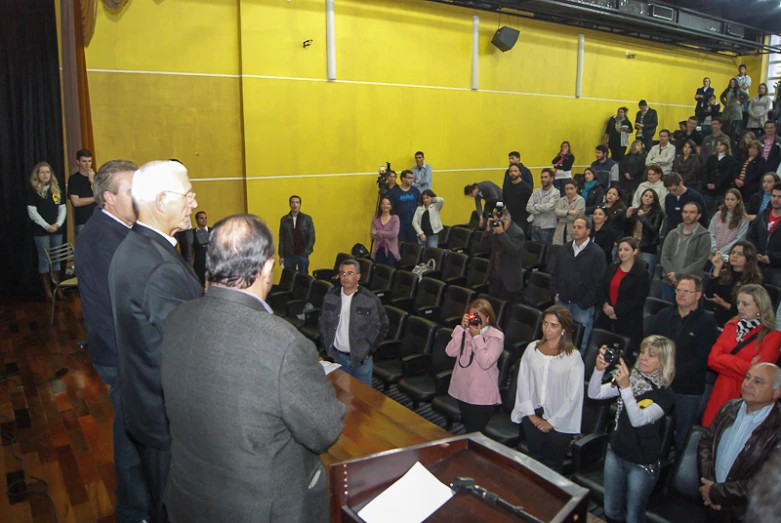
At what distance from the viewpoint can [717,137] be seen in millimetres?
8367

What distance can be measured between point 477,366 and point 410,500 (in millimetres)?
2337

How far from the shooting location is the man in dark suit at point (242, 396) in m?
1.27

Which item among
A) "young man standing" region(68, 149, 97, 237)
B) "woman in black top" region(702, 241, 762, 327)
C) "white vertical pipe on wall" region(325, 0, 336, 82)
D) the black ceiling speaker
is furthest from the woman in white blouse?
the black ceiling speaker

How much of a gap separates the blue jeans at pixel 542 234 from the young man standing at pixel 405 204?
1570 millimetres

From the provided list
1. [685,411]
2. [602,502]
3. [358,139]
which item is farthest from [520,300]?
[358,139]

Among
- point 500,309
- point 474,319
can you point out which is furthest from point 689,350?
point 500,309

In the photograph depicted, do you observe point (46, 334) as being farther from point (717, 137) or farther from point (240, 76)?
point (717, 137)

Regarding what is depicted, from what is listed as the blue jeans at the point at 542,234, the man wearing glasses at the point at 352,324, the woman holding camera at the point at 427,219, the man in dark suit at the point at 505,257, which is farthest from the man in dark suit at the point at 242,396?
the woman holding camera at the point at 427,219

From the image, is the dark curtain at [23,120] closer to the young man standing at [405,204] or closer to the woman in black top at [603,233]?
the young man standing at [405,204]

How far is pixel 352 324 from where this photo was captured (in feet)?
13.9

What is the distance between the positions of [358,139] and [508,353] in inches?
207

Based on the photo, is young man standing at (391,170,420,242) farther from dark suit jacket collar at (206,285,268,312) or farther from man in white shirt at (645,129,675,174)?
dark suit jacket collar at (206,285,268,312)

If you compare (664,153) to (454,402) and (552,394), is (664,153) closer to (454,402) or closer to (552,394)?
(454,402)

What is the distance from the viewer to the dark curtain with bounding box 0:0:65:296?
6.64 metres
